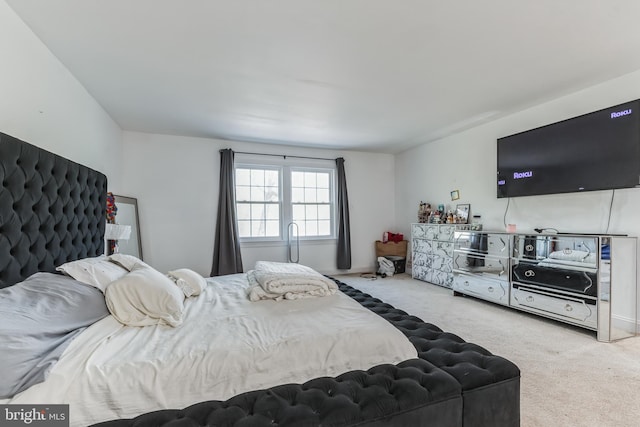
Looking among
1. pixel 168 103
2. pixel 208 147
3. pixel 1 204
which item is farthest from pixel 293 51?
pixel 208 147

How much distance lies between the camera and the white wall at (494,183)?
2871mm

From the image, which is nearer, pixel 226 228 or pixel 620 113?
pixel 620 113

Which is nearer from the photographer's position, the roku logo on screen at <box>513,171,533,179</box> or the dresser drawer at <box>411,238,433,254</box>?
the roku logo on screen at <box>513,171,533,179</box>

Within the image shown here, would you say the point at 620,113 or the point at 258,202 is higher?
the point at 620,113

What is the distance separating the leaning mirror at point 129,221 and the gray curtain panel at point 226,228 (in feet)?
3.66

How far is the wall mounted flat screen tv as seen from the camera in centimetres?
268

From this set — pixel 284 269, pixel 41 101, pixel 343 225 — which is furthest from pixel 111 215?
pixel 343 225

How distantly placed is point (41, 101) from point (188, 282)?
1.74 meters

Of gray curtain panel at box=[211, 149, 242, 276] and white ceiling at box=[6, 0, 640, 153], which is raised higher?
white ceiling at box=[6, 0, 640, 153]

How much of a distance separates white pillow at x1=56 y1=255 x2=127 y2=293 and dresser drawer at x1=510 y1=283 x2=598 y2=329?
3.89 m

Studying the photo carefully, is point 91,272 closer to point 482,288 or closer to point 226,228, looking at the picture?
point 226,228

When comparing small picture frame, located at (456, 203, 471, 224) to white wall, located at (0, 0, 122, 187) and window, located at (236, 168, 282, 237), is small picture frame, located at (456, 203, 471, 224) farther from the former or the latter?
white wall, located at (0, 0, 122, 187)

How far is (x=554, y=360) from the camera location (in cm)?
222

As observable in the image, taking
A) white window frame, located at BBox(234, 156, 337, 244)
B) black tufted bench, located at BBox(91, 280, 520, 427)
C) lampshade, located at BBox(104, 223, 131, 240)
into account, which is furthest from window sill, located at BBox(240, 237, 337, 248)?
black tufted bench, located at BBox(91, 280, 520, 427)
